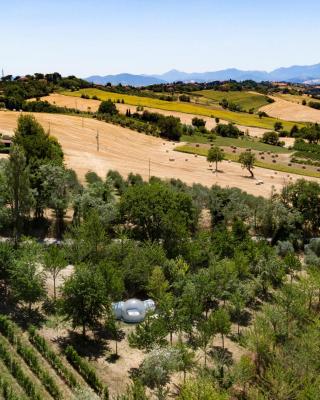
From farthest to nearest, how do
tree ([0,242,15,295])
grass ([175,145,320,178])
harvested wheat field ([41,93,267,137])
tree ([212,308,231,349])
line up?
harvested wheat field ([41,93,267,137])
grass ([175,145,320,178])
tree ([0,242,15,295])
tree ([212,308,231,349])

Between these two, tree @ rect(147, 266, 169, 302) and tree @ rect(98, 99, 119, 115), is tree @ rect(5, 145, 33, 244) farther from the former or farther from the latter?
tree @ rect(98, 99, 119, 115)

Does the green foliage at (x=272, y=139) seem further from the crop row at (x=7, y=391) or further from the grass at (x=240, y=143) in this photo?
the crop row at (x=7, y=391)

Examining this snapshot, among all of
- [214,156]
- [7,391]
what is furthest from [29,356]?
[214,156]

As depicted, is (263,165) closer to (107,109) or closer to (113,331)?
(107,109)

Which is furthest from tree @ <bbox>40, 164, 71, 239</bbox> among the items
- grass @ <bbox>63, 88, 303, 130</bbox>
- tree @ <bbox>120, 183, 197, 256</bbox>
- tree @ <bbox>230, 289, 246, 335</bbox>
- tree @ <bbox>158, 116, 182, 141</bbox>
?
grass @ <bbox>63, 88, 303, 130</bbox>

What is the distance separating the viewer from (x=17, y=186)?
51.2 m

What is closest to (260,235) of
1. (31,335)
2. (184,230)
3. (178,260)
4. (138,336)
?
(184,230)

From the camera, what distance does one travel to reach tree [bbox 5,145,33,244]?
5000 centimetres

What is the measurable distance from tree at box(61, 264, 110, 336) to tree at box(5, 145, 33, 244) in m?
15.4

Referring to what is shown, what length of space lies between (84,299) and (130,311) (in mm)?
6382

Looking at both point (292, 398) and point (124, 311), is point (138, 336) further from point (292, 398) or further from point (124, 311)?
point (292, 398)

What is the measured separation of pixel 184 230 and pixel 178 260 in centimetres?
587

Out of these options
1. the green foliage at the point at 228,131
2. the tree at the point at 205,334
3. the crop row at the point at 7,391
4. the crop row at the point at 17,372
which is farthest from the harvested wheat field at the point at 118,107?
the crop row at the point at 7,391

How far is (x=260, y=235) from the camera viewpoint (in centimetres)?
6512
